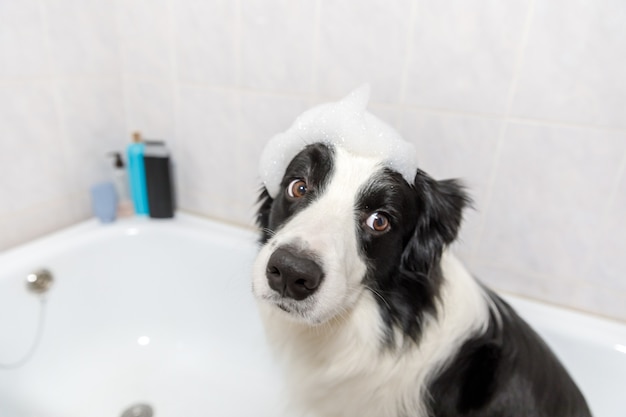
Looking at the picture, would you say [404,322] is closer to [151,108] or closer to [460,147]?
[460,147]

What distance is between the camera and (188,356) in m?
1.92

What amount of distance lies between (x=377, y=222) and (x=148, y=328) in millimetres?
1394

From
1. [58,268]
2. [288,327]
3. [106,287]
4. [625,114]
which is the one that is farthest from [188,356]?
[625,114]

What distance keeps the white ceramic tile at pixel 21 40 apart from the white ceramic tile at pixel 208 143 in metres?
0.54

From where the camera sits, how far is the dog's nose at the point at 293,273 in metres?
0.87

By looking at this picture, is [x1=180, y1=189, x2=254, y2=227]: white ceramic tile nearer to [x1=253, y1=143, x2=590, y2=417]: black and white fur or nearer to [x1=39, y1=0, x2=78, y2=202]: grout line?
[x1=39, y1=0, x2=78, y2=202]: grout line

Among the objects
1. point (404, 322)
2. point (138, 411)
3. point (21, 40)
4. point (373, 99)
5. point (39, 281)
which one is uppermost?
point (21, 40)

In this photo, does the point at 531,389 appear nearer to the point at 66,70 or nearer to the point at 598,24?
the point at 598,24

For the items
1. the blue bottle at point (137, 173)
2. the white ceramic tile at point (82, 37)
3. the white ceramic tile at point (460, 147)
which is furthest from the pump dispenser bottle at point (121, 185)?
the white ceramic tile at point (460, 147)

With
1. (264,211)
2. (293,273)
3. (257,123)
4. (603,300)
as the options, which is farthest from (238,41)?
(603,300)

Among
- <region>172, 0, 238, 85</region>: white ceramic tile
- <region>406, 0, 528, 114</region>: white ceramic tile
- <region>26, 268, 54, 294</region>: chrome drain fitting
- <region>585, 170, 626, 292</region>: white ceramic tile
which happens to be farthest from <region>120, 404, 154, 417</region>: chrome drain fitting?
<region>585, 170, 626, 292</region>: white ceramic tile

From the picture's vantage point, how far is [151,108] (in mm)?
1958

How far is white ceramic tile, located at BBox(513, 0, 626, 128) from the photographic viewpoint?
1209 mm

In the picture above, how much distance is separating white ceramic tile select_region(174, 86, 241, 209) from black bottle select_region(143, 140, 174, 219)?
0.09 meters
